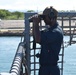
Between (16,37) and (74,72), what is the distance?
4075cm

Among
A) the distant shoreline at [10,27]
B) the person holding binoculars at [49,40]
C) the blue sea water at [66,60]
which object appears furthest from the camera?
the distant shoreline at [10,27]

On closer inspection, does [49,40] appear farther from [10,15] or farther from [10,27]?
[10,15]

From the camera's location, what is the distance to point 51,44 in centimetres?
441

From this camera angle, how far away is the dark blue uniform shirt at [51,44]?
4324mm

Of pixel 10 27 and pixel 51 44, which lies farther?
pixel 10 27

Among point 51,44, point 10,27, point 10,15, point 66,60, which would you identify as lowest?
point 10,27

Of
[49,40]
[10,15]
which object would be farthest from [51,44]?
[10,15]

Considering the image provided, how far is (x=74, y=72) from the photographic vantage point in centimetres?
2041

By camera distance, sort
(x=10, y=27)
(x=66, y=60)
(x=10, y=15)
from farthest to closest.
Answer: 1. (x=10, y=15)
2. (x=10, y=27)
3. (x=66, y=60)

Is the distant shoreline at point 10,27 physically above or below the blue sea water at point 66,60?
below

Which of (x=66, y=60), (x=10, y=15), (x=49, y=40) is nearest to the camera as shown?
(x=49, y=40)

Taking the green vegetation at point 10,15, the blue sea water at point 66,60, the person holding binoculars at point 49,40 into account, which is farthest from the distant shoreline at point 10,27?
the person holding binoculars at point 49,40

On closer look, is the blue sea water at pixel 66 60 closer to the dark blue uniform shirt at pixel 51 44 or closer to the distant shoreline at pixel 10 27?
the dark blue uniform shirt at pixel 51 44

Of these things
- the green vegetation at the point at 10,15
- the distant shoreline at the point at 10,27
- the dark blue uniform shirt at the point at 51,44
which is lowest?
the distant shoreline at the point at 10,27
